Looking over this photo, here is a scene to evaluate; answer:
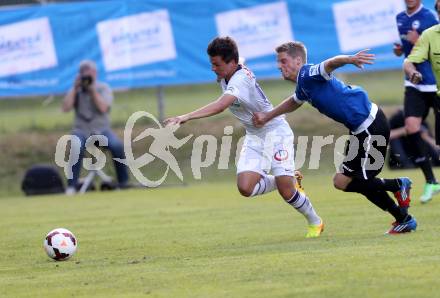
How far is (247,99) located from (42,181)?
8.80 meters

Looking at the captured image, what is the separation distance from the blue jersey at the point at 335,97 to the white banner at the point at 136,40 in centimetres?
960

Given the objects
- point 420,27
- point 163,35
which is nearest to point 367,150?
point 420,27

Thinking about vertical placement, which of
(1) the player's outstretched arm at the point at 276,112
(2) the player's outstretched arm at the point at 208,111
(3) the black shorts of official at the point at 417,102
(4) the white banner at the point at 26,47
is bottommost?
(3) the black shorts of official at the point at 417,102

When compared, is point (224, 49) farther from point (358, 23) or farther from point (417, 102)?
point (358, 23)

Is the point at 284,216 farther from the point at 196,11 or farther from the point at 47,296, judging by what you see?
the point at 196,11

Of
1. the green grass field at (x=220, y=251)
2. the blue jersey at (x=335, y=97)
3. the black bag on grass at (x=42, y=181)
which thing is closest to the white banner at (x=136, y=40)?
the black bag on grass at (x=42, y=181)

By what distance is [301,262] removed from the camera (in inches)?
324

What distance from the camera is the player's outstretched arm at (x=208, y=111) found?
30.7 feet

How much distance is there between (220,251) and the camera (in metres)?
9.59

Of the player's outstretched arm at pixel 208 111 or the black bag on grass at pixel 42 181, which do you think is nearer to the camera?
the player's outstretched arm at pixel 208 111

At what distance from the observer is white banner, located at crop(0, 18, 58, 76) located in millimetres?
19125

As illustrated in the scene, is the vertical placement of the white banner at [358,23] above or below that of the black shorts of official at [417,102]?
above

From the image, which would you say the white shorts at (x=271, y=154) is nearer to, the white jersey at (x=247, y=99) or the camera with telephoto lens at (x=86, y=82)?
the white jersey at (x=247, y=99)

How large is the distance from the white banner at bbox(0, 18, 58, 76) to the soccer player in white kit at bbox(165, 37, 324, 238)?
8917mm
